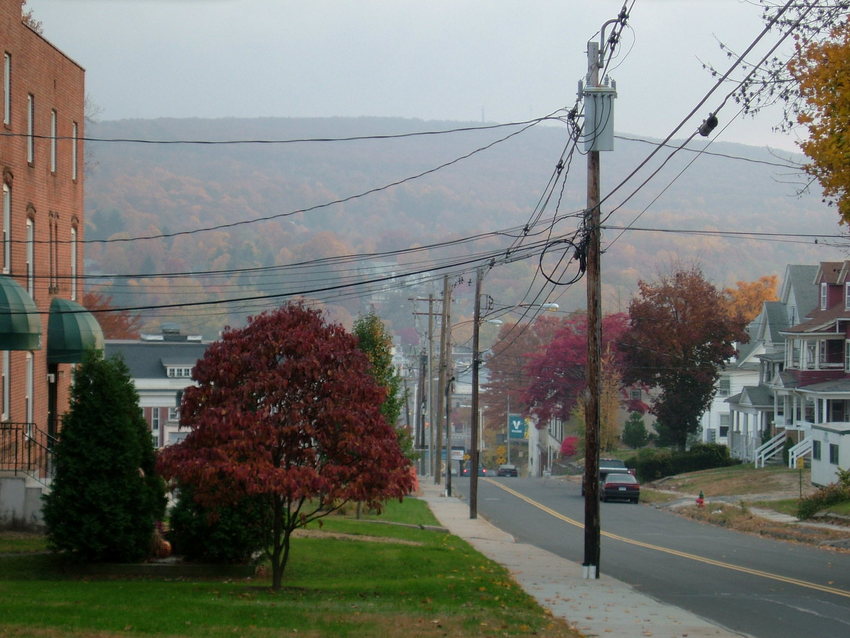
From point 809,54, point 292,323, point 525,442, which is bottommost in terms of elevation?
point 525,442

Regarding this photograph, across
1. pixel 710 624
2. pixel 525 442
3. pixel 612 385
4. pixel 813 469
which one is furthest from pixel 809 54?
pixel 525 442

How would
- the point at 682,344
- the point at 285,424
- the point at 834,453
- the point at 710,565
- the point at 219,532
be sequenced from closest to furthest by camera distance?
1. the point at 285,424
2. the point at 219,532
3. the point at 710,565
4. the point at 834,453
5. the point at 682,344

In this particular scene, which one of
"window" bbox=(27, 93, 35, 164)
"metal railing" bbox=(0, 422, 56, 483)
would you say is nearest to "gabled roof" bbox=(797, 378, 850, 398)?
"metal railing" bbox=(0, 422, 56, 483)

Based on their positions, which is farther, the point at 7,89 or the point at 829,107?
the point at 7,89

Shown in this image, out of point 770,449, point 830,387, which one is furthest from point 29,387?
point 770,449

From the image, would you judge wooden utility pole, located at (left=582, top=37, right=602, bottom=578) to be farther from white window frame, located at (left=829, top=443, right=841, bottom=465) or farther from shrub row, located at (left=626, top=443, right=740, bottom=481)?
shrub row, located at (left=626, top=443, right=740, bottom=481)

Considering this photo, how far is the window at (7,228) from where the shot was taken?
1009 inches

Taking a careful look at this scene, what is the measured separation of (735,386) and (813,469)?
36.0 metres

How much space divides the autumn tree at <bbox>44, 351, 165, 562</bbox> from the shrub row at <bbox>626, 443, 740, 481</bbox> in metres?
44.9

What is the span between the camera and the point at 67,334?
91.6 feet

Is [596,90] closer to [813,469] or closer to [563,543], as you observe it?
[563,543]

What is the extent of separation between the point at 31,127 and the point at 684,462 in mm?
43150

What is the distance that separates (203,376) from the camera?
16.7 meters

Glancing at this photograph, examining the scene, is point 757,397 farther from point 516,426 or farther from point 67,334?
point 67,334
